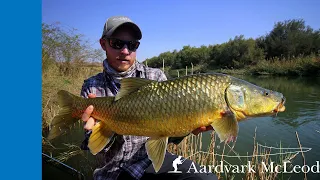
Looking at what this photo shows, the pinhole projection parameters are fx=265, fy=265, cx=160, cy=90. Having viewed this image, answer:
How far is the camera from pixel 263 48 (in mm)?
40000

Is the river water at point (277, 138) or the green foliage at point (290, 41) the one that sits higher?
the green foliage at point (290, 41)

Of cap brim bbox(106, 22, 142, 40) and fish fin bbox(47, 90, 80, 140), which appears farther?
cap brim bbox(106, 22, 142, 40)

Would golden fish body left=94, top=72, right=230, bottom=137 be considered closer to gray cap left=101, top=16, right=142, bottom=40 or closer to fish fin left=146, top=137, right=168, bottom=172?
fish fin left=146, top=137, right=168, bottom=172

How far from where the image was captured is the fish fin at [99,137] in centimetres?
198

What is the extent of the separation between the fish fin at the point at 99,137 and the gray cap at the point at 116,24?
0.86 meters

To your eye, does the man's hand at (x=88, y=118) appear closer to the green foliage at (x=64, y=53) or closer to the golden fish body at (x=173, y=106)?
the golden fish body at (x=173, y=106)

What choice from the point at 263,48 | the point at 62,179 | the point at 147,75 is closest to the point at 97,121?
the point at 147,75

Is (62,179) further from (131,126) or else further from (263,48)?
(263,48)

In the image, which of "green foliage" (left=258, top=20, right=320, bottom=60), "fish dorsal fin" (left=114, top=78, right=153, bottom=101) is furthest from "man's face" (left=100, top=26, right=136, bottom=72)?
"green foliage" (left=258, top=20, right=320, bottom=60)

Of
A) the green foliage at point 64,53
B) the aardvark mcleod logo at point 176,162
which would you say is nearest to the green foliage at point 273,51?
the green foliage at point 64,53

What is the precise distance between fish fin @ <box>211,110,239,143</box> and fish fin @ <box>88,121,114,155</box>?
0.80 meters

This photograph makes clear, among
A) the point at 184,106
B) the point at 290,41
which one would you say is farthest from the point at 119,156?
the point at 290,41

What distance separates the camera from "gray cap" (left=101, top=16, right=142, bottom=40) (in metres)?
2.38

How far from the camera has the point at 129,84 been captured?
1957 mm
